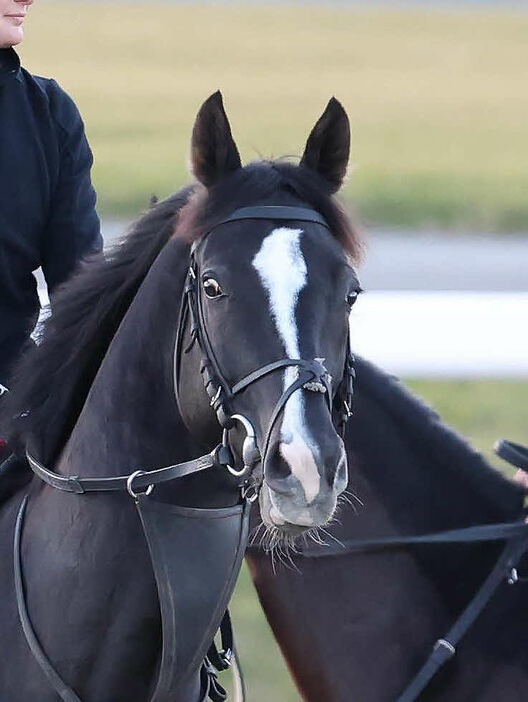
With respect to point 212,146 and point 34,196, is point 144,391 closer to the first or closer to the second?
point 212,146

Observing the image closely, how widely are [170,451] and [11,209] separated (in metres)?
0.79

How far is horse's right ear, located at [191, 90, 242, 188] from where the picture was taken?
268 cm

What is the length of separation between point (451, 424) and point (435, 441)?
433cm

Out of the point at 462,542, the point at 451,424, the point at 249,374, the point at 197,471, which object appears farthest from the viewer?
the point at 451,424

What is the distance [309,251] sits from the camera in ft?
8.45

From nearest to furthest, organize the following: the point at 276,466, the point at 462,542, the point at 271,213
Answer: the point at 276,466
the point at 271,213
the point at 462,542

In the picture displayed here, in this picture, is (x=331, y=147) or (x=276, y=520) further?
(x=331, y=147)

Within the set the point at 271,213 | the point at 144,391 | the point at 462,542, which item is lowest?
the point at 462,542

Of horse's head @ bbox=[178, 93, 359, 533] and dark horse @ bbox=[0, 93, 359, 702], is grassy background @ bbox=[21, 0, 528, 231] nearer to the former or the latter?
dark horse @ bbox=[0, 93, 359, 702]

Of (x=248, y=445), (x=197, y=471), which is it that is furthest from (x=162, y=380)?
(x=248, y=445)

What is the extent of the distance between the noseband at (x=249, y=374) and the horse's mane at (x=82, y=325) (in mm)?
130

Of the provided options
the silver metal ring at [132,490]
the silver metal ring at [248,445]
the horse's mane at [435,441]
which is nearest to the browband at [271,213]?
the silver metal ring at [248,445]

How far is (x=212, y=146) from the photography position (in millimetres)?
2715

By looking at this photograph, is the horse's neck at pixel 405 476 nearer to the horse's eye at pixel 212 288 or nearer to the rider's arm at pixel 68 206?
the rider's arm at pixel 68 206
